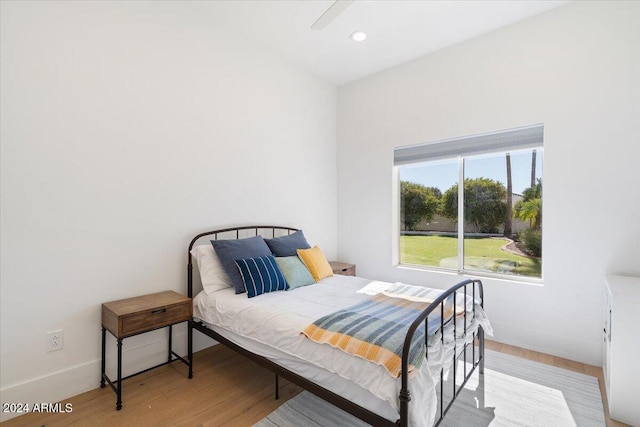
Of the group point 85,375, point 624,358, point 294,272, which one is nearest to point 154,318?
point 85,375

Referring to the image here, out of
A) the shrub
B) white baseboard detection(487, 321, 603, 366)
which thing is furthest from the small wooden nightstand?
the shrub

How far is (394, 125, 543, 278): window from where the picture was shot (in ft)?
10.1

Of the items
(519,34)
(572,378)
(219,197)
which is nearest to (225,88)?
(219,197)

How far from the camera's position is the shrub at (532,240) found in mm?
3021

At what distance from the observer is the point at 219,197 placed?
3.06 m

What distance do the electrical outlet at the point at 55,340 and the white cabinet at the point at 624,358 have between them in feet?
12.1

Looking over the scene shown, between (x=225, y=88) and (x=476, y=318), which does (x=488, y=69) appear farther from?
(x=225, y=88)

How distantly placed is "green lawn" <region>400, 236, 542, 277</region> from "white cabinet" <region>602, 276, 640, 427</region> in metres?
1.06

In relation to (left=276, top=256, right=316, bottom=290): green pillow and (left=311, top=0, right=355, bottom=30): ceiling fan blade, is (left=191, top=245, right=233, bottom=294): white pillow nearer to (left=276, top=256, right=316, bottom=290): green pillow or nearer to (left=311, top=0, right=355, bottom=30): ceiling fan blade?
(left=276, top=256, right=316, bottom=290): green pillow

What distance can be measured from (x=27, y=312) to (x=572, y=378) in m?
3.96

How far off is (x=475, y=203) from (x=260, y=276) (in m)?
2.46

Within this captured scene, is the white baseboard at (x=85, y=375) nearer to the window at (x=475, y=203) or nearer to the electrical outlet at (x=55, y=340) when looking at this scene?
the electrical outlet at (x=55, y=340)

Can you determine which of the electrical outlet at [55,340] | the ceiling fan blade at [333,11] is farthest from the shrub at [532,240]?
the electrical outlet at [55,340]

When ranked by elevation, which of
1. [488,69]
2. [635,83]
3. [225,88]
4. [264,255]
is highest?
[488,69]
